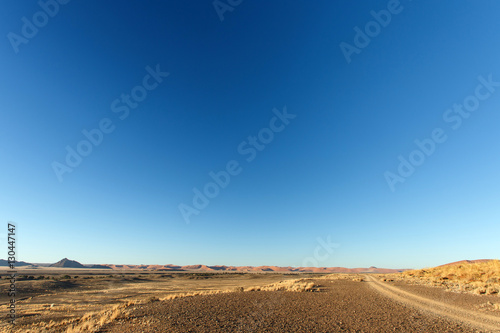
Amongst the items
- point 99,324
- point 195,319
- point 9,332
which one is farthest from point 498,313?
point 9,332

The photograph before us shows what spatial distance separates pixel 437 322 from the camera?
11445 millimetres

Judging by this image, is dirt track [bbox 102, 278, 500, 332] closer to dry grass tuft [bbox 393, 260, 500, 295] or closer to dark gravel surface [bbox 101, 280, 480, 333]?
dark gravel surface [bbox 101, 280, 480, 333]

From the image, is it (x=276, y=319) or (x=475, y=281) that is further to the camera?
(x=475, y=281)

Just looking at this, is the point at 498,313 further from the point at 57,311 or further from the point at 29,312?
the point at 29,312

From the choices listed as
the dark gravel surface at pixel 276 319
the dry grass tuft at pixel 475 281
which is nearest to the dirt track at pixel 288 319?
the dark gravel surface at pixel 276 319

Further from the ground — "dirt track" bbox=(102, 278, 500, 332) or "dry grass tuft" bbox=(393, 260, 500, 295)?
"dirt track" bbox=(102, 278, 500, 332)

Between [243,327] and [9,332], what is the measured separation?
1368cm

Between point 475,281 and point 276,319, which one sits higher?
point 276,319

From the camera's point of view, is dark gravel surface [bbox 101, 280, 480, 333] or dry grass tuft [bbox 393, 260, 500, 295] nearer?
dark gravel surface [bbox 101, 280, 480, 333]

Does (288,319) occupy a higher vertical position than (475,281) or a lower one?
higher

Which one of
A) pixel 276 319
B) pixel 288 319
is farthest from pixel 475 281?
pixel 276 319

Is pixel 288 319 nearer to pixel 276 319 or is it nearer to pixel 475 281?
pixel 276 319

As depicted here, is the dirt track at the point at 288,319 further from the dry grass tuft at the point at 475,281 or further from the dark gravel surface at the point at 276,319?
the dry grass tuft at the point at 475,281

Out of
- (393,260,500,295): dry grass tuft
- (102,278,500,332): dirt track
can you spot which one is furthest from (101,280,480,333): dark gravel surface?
(393,260,500,295): dry grass tuft
